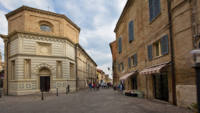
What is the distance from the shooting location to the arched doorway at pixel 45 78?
22145 mm

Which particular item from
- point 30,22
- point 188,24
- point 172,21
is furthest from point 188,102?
point 30,22

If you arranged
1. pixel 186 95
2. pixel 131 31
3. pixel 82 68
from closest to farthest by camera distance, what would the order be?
pixel 186 95 → pixel 131 31 → pixel 82 68

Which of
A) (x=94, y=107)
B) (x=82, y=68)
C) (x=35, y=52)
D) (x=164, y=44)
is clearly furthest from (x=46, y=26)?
(x=164, y=44)

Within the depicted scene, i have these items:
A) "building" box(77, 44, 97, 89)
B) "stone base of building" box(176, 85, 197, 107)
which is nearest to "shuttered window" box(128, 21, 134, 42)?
"stone base of building" box(176, 85, 197, 107)

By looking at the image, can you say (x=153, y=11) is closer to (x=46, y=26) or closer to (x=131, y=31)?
(x=131, y=31)

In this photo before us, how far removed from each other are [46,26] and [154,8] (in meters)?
17.0

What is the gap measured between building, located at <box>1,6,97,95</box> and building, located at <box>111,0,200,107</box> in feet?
40.6

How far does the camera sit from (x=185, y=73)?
856 centimetres

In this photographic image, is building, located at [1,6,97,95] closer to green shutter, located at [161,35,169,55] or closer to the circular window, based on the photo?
the circular window

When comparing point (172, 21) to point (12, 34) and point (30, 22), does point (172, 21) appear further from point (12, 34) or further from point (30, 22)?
point (12, 34)

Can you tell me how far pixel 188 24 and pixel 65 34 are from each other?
19780mm

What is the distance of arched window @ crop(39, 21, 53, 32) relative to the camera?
911 inches

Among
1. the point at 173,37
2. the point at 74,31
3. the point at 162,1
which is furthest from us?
the point at 74,31

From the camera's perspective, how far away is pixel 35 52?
2173 centimetres
